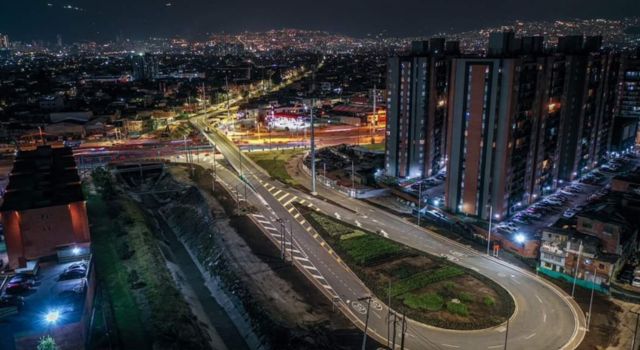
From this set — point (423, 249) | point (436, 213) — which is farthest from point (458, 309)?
point (436, 213)

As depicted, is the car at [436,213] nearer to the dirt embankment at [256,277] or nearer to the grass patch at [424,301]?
the grass patch at [424,301]

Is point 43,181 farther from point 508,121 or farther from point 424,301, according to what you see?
point 508,121

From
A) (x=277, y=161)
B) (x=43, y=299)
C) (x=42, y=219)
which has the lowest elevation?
(x=277, y=161)

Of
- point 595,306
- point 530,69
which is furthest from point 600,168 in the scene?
point 595,306

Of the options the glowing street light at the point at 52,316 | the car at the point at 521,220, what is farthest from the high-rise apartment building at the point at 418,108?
the glowing street light at the point at 52,316

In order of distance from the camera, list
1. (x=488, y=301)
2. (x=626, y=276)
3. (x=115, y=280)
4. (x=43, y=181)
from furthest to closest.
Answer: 1. (x=43, y=181)
2. (x=115, y=280)
3. (x=626, y=276)
4. (x=488, y=301)

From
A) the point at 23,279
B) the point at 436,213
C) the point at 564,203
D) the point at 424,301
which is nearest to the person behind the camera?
the point at 23,279

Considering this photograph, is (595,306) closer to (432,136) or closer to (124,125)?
(432,136)
